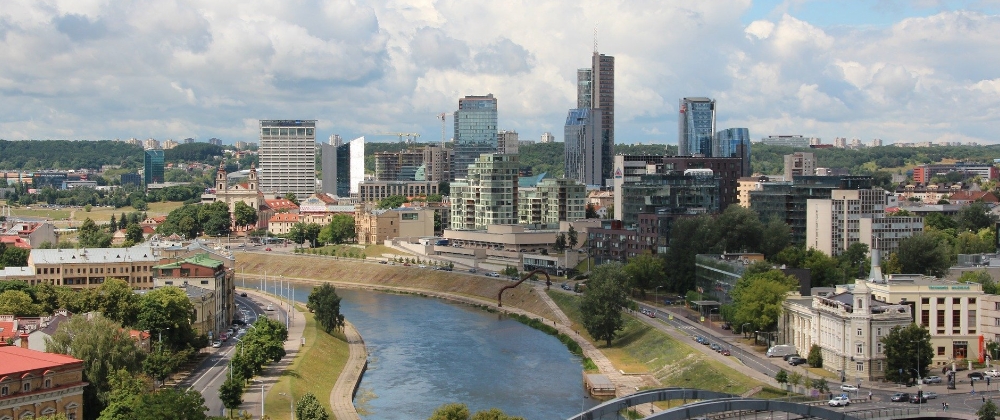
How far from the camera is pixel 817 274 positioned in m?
64.6

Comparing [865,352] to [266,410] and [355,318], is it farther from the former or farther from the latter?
[355,318]

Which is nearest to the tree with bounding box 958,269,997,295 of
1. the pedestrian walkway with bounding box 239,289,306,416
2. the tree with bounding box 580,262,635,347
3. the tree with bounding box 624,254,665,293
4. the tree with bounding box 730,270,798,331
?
the tree with bounding box 730,270,798,331

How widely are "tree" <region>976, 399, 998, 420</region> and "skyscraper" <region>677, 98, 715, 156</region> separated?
140m

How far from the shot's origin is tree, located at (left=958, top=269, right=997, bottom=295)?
53281 millimetres

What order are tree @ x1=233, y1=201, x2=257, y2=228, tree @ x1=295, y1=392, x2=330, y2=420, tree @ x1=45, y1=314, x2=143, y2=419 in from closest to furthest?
tree @ x1=295, y1=392, x2=330, y2=420 → tree @ x1=45, y1=314, x2=143, y2=419 → tree @ x1=233, y1=201, x2=257, y2=228

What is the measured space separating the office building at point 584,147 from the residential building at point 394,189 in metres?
29.8

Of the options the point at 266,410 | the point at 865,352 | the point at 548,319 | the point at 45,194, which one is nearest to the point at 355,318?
the point at 548,319

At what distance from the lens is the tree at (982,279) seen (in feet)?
175

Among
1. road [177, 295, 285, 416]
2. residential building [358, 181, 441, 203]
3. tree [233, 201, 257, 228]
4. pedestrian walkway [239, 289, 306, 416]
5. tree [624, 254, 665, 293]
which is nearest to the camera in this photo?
road [177, 295, 285, 416]

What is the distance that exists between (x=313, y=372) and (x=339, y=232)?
67.3 metres

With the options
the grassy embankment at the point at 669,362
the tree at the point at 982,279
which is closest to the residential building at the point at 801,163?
the grassy embankment at the point at 669,362

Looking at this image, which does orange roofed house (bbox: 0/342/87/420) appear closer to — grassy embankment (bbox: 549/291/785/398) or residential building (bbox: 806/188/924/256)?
grassy embankment (bbox: 549/291/785/398)

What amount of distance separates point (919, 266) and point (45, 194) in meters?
139

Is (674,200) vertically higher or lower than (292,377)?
higher
